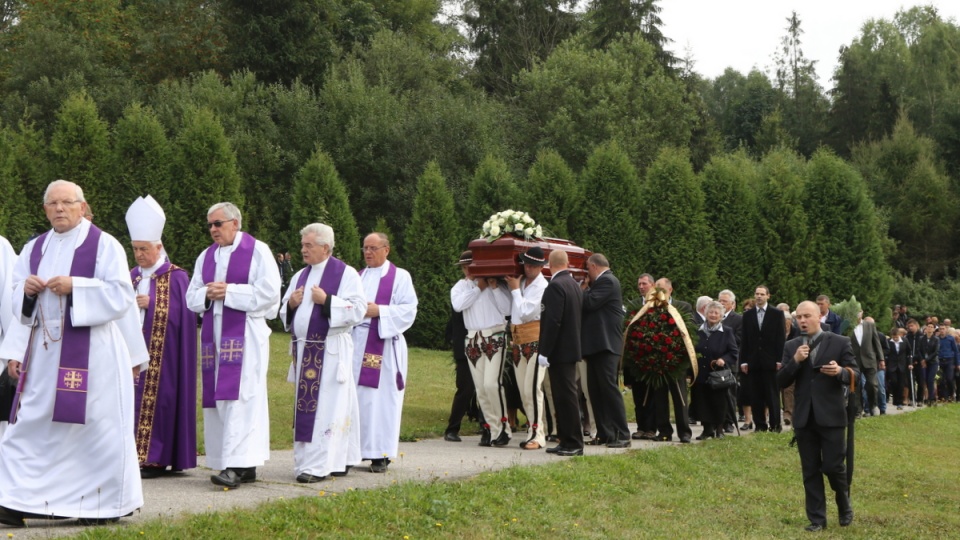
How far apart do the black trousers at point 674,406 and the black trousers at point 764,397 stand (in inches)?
105

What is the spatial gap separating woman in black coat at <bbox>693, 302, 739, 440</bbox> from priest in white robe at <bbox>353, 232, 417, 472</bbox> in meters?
5.59

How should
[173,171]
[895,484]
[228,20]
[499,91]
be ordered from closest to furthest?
[895,484] → [173,171] → [228,20] → [499,91]

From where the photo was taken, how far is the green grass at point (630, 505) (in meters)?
7.93

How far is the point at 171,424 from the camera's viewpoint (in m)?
9.80

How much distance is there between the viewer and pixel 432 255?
99.5ft

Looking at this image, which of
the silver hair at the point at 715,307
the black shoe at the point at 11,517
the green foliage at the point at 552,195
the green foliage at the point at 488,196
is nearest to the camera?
the black shoe at the point at 11,517

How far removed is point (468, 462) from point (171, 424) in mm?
3119

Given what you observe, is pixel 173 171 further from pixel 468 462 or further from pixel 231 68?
pixel 468 462

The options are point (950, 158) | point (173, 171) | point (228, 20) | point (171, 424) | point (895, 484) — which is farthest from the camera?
point (950, 158)

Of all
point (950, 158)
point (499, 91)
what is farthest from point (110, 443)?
point (950, 158)

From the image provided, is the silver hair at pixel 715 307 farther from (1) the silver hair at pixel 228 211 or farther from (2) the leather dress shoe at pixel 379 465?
(1) the silver hair at pixel 228 211

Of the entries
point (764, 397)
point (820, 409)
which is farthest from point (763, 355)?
point (820, 409)

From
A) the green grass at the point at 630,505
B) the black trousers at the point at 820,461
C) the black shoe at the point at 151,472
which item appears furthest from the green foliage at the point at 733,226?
the black shoe at the point at 151,472

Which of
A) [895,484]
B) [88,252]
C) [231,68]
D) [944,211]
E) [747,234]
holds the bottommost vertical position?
[895,484]
